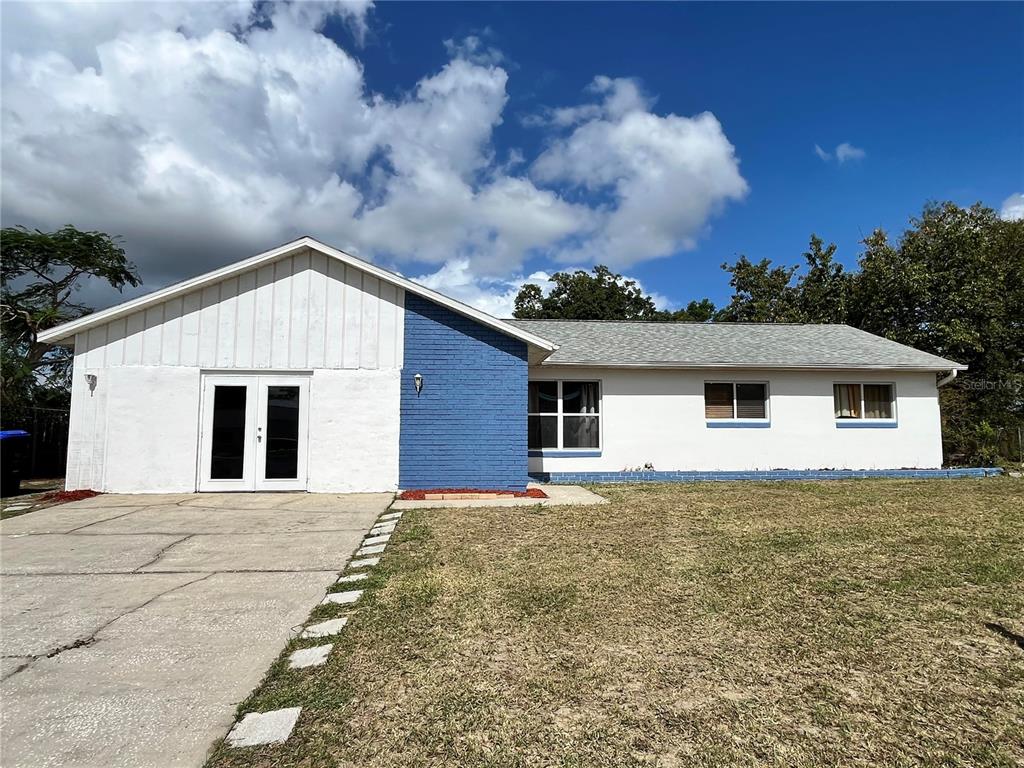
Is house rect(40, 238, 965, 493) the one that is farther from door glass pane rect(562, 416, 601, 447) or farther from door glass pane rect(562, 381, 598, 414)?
door glass pane rect(562, 416, 601, 447)

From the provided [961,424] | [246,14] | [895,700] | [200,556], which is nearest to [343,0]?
[246,14]

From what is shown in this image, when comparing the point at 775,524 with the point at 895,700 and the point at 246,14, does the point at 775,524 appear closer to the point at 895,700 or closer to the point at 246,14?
the point at 895,700

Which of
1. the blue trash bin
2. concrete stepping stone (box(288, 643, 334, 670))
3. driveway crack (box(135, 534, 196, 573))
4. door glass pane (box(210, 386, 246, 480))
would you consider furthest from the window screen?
the blue trash bin

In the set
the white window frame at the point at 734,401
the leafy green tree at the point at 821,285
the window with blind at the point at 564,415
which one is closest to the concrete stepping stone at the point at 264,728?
the window with blind at the point at 564,415

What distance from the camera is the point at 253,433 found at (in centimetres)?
1007

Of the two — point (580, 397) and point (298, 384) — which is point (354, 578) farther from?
point (580, 397)

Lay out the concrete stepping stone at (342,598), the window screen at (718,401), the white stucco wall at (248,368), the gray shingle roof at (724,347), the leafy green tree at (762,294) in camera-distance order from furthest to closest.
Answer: the leafy green tree at (762,294), the window screen at (718,401), the gray shingle roof at (724,347), the white stucco wall at (248,368), the concrete stepping stone at (342,598)

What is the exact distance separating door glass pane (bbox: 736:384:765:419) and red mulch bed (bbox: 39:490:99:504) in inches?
537

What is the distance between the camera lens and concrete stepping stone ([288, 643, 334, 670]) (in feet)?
10.3

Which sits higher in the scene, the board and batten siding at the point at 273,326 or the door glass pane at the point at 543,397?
the board and batten siding at the point at 273,326

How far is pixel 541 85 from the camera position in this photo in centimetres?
1220

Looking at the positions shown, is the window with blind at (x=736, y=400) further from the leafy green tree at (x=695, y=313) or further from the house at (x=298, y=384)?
the leafy green tree at (x=695, y=313)

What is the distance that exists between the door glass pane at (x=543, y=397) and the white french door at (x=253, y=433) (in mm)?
5257

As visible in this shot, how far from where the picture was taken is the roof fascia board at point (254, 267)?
380 inches
